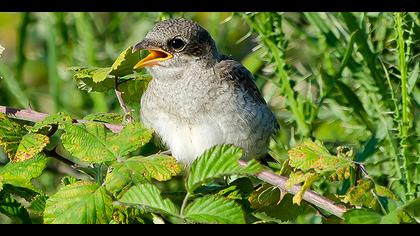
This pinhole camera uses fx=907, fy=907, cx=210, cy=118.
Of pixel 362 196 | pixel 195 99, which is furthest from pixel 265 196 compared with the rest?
pixel 195 99

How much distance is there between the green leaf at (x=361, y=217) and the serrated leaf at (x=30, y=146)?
84cm

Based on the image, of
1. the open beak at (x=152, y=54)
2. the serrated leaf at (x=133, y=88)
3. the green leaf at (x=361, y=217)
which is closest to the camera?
the green leaf at (x=361, y=217)

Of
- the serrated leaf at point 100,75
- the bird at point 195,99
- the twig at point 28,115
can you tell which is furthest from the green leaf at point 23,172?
the bird at point 195,99

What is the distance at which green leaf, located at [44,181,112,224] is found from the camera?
7.05ft

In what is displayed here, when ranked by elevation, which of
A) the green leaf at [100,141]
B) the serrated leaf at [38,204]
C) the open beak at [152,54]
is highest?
the green leaf at [100,141]

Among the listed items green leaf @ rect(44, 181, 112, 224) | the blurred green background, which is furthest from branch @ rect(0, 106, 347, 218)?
the blurred green background

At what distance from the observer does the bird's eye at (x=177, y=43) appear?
349 centimetres

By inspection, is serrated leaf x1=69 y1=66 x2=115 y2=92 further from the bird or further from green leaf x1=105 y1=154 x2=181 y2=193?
green leaf x1=105 y1=154 x2=181 y2=193

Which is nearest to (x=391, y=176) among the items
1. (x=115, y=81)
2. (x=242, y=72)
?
(x=242, y=72)

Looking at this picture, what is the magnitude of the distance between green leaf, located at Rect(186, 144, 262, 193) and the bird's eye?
4.80 ft

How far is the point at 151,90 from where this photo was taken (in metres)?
3.44

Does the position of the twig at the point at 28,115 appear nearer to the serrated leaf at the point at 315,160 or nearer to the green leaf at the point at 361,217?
the serrated leaf at the point at 315,160

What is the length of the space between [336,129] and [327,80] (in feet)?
2.17

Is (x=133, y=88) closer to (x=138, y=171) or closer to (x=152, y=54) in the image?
(x=152, y=54)
